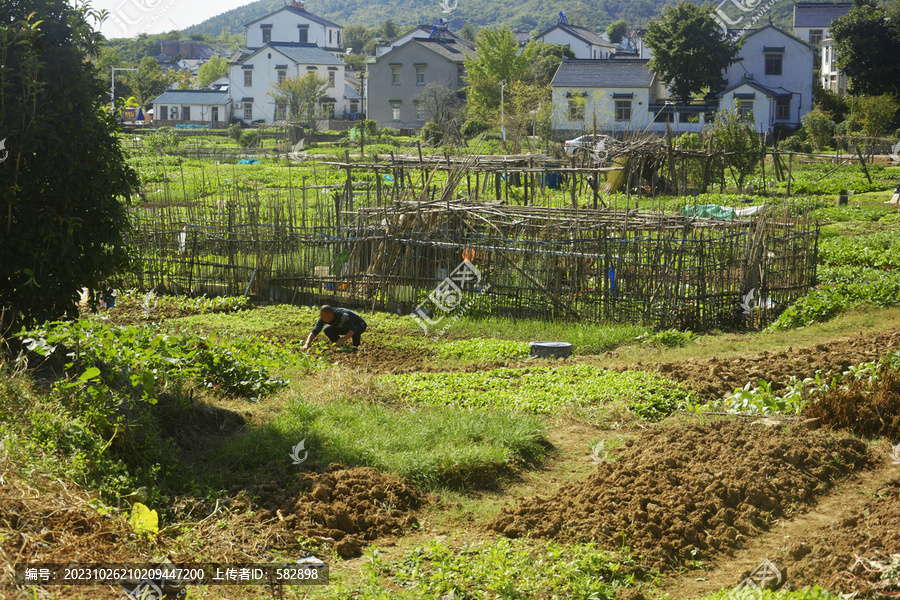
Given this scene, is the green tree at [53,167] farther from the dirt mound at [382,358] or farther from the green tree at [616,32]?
the green tree at [616,32]

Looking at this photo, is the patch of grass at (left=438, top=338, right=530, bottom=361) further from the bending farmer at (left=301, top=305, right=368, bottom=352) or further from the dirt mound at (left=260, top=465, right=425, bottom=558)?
the dirt mound at (left=260, top=465, right=425, bottom=558)

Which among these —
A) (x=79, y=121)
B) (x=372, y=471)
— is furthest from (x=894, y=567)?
(x=79, y=121)

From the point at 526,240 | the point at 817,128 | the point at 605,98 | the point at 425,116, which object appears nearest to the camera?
the point at 526,240

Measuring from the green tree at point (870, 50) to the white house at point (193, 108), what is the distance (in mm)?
45671

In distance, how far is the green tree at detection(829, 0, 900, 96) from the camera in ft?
146

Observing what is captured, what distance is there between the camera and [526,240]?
13172mm

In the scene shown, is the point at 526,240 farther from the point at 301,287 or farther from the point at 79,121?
the point at 79,121

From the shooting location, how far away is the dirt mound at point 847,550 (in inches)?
179

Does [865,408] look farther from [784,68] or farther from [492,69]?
[784,68]

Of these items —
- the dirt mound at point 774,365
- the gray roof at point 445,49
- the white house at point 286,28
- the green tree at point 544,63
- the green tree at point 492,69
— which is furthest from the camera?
the white house at point 286,28

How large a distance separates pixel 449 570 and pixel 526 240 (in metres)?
8.64

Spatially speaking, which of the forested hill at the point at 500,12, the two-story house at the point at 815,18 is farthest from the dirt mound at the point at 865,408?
the forested hill at the point at 500,12

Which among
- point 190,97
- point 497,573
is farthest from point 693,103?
point 497,573

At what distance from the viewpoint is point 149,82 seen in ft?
220
